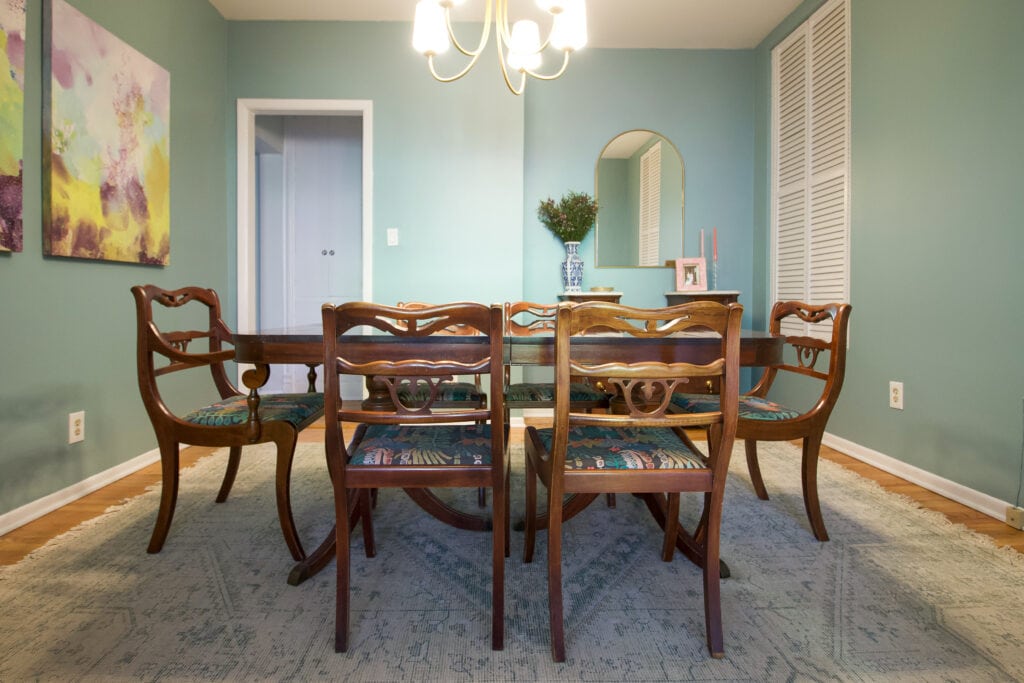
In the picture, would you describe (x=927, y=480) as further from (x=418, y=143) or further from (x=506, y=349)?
(x=418, y=143)

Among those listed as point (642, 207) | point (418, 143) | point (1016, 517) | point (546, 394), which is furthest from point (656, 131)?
point (1016, 517)

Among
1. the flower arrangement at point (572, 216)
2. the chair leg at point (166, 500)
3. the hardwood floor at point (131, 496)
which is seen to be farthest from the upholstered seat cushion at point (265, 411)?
the flower arrangement at point (572, 216)

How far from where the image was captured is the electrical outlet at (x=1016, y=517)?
1.75m

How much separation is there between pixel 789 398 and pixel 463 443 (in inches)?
110

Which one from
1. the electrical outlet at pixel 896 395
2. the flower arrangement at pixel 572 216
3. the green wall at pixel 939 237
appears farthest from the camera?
the flower arrangement at pixel 572 216

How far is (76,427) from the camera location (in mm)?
2074

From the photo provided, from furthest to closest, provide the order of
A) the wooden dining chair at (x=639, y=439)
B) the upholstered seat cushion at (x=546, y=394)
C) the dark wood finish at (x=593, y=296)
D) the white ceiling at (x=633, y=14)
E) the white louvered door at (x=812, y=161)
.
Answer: the dark wood finish at (x=593, y=296) → the white ceiling at (x=633, y=14) → the white louvered door at (x=812, y=161) → the upholstered seat cushion at (x=546, y=394) → the wooden dining chair at (x=639, y=439)

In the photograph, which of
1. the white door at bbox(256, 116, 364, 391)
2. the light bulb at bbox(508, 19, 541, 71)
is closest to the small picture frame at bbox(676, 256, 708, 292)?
the light bulb at bbox(508, 19, 541, 71)

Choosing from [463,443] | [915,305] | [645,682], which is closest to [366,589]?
[463,443]

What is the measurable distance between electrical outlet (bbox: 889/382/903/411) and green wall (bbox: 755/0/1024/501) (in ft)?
0.11

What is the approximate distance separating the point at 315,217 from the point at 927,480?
4.50 m

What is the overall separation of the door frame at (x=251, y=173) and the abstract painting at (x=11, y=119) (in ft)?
4.96

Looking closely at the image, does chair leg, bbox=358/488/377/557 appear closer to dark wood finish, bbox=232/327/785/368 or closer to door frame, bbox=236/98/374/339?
dark wood finish, bbox=232/327/785/368

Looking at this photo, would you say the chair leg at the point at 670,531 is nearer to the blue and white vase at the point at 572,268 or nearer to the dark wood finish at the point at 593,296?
the dark wood finish at the point at 593,296
